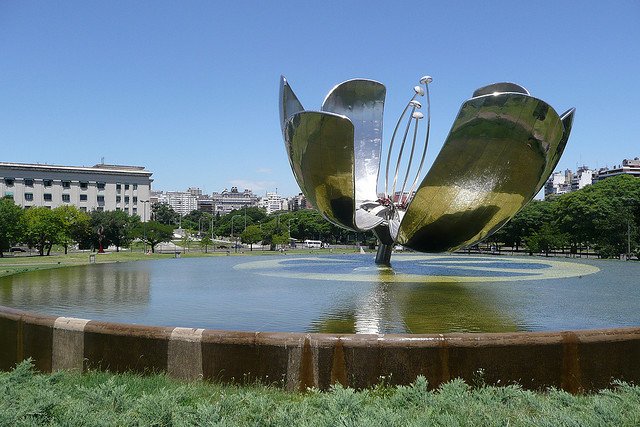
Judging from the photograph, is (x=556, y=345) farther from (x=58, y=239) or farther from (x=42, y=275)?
(x=58, y=239)

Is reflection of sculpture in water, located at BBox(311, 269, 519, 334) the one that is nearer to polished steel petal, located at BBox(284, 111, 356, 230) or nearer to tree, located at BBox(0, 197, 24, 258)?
polished steel petal, located at BBox(284, 111, 356, 230)

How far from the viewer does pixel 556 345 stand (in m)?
5.98

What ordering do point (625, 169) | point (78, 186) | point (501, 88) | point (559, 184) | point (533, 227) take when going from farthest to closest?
point (559, 184)
point (625, 169)
point (78, 186)
point (533, 227)
point (501, 88)

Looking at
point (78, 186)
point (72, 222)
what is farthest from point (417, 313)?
point (78, 186)

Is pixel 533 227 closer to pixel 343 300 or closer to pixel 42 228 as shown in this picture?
pixel 42 228

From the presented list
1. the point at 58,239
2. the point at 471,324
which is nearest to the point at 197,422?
the point at 471,324

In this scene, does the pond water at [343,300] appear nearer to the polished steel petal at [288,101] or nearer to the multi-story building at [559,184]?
the polished steel petal at [288,101]

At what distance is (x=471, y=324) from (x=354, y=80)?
36.9 ft

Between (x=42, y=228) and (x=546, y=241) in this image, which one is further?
(x=42, y=228)

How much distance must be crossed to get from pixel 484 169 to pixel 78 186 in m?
87.7

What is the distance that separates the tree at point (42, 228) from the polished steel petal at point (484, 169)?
4908cm

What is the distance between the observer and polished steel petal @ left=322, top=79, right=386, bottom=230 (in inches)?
699

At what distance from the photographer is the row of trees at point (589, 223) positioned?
1687 inches

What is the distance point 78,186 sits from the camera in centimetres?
8925
